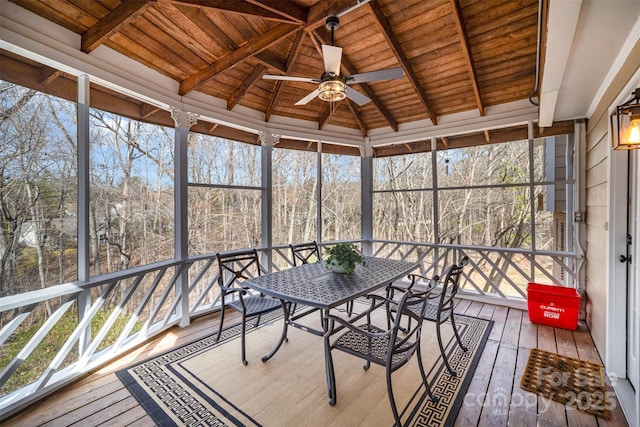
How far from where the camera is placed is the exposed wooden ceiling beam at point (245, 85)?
3572mm

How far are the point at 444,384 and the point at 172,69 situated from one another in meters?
4.39

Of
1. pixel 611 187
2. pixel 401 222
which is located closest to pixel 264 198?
pixel 401 222

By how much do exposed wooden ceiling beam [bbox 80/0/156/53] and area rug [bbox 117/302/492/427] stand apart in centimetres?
304

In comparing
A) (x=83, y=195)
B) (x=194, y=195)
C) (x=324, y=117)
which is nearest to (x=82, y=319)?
(x=83, y=195)

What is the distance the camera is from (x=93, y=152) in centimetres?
374

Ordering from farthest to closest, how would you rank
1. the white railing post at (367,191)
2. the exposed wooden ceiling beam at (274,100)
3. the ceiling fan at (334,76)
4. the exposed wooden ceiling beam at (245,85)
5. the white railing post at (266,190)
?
the white railing post at (367,191), the white railing post at (266,190), the exposed wooden ceiling beam at (274,100), the exposed wooden ceiling beam at (245,85), the ceiling fan at (334,76)

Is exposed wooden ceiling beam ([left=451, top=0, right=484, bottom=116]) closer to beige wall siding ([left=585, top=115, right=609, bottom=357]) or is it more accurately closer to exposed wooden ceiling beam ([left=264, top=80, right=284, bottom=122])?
beige wall siding ([left=585, top=115, right=609, bottom=357])

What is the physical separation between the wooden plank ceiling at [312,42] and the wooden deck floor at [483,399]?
304 cm

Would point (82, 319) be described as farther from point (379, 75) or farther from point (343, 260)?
point (379, 75)

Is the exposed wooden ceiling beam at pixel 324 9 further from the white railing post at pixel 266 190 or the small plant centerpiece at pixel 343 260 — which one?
the small plant centerpiece at pixel 343 260

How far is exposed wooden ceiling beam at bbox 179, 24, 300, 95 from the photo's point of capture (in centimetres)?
279

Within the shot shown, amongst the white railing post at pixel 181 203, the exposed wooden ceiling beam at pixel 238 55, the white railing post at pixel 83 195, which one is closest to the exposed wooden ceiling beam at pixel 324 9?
the exposed wooden ceiling beam at pixel 238 55

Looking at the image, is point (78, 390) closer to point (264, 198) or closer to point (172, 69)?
point (264, 198)

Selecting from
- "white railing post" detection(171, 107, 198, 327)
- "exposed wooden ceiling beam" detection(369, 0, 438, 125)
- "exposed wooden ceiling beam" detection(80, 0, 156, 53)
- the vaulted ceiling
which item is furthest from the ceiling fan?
"white railing post" detection(171, 107, 198, 327)
